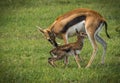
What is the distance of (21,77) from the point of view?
10062 mm

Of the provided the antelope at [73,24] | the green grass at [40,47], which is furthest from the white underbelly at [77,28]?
the green grass at [40,47]

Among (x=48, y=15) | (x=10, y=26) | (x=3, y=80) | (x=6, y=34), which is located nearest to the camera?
(x=3, y=80)

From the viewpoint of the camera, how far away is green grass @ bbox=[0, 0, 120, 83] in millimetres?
10141

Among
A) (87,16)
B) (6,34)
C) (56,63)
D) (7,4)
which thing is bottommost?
(7,4)

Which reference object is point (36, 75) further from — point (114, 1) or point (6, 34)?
point (114, 1)

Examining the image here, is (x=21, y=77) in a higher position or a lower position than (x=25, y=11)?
higher

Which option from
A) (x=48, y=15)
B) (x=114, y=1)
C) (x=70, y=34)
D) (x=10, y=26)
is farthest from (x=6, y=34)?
(x=114, y=1)

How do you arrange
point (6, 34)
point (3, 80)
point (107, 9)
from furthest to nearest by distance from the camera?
point (107, 9), point (6, 34), point (3, 80)

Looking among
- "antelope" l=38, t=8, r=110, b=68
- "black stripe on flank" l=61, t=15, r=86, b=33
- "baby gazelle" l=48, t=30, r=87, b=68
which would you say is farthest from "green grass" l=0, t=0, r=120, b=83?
"black stripe on flank" l=61, t=15, r=86, b=33

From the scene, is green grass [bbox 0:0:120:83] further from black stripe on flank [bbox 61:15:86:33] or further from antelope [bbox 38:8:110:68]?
black stripe on flank [bbox 61:15:86:33]

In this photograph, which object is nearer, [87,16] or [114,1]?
[87,16]

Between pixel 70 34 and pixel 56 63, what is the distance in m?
0.77

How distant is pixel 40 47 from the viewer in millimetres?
13766

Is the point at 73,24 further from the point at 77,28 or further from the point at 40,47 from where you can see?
the point at 40,47
